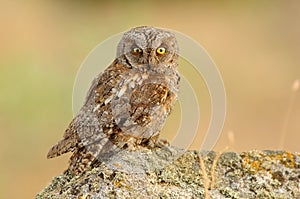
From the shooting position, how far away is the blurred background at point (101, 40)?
11.2 m

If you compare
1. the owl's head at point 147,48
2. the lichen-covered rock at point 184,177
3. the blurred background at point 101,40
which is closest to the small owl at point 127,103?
the owl's head at point 147,48

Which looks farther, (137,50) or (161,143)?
(137,50)

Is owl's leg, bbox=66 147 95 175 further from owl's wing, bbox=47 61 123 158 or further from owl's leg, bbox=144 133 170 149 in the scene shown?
owl's leg, bbox=144 133 170 149

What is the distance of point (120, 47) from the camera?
298 inches

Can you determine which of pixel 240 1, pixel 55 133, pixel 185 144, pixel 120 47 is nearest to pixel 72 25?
pixel 240 1

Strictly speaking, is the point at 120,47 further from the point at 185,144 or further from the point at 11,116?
the point at 11,116

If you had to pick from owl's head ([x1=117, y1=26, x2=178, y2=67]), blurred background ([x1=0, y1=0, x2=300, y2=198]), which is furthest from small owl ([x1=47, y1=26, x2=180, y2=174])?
blurred background ([x1=0, y1=0, x2=300, y2=198])

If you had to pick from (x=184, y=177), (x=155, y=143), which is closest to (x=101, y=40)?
(x=155, y=143)

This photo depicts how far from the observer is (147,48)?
7332 millimetres

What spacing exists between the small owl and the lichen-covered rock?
1.07ft

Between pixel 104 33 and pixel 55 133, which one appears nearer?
pixel 55 133

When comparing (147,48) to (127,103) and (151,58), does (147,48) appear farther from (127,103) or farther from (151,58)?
(127,103)

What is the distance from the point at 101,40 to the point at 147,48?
29.0ft

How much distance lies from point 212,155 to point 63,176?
980mm
